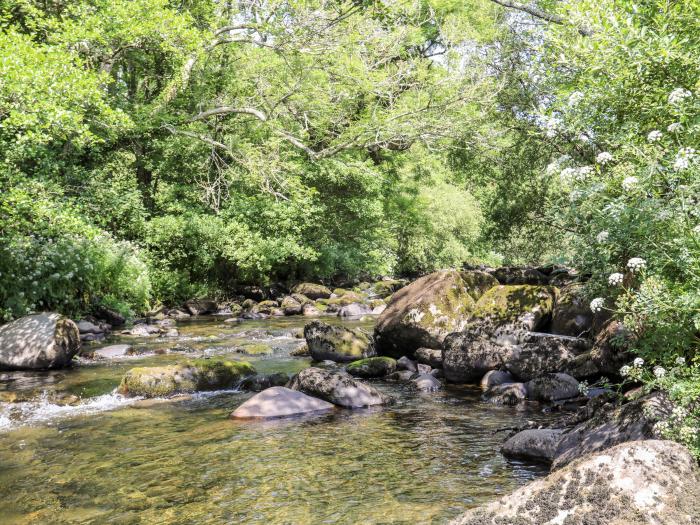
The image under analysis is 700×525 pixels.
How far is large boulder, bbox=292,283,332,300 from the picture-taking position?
2598cm

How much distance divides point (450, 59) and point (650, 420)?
20818 mm

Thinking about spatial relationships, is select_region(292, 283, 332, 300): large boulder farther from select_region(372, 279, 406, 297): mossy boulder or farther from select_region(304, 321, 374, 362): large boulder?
select_region(304, 321, 374, 362): large boulder

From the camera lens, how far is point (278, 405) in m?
8.49

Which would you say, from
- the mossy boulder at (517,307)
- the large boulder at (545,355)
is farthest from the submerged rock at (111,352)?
the large boulder at (545,355)

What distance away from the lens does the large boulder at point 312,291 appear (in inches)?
1023

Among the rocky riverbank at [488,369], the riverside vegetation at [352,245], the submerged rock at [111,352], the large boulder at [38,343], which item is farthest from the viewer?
the submerged rock at [111,352]

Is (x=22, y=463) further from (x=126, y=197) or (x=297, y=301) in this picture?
(x=297, y=301)

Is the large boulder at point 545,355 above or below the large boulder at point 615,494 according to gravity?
below

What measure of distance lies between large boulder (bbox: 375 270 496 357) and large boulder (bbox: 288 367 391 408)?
328 centimetres

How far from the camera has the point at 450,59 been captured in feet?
77.4

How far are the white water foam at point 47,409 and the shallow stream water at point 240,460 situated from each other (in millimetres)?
26

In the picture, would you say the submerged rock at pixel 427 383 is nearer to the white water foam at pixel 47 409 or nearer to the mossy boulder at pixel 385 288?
the white water foam at pixel 47 409

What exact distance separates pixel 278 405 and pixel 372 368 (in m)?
3.02

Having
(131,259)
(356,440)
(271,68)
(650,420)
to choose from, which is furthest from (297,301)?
(650,420)
